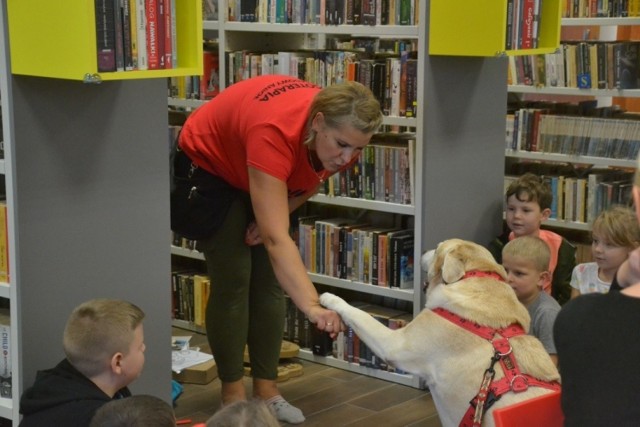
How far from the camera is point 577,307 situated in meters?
1.40

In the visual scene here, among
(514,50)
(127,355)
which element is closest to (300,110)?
(127,355)

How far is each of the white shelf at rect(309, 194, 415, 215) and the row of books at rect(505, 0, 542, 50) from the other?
2.75 feet

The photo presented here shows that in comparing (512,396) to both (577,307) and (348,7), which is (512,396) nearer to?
(577,307)

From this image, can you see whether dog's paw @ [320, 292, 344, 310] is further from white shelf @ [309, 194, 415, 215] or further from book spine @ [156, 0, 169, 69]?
white shelf @ [309, 194, 415, 215]

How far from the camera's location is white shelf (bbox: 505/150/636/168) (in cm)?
546

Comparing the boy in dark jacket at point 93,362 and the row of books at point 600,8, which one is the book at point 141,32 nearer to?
the boy in dark jacket at point 93,362

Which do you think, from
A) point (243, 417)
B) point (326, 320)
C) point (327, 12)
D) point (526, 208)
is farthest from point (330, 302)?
point (327, 12)

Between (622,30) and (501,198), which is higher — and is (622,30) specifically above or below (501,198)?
above

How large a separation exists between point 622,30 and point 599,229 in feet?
11.4

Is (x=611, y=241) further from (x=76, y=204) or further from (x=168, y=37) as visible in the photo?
(x=76, y=204)

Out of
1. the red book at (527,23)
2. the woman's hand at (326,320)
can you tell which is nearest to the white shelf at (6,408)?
the woman's hand at (326,320)

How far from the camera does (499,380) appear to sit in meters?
2.68

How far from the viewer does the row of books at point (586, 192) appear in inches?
216

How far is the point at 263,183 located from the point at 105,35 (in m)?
0.65
